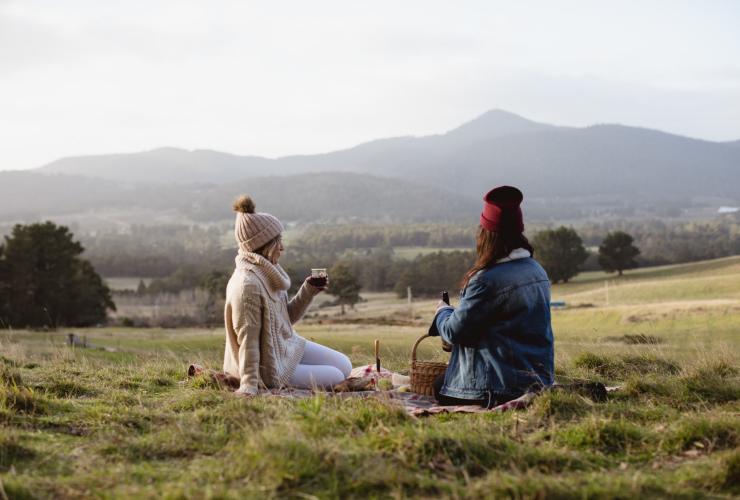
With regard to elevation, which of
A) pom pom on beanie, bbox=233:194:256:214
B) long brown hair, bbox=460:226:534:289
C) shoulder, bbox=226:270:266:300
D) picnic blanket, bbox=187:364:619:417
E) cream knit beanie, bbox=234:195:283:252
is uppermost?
pom pom on beanie, bbox=233:194:256:214

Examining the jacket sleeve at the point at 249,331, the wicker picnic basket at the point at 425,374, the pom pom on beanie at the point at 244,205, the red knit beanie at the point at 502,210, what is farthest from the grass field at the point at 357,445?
the pom pom on beanie at the point at 244,205

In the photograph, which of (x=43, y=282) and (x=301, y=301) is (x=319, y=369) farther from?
(x=43, y=282)

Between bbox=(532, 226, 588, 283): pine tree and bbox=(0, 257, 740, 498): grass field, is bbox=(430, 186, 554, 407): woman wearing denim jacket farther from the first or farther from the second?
bbox=(532, 226, 588, 283): pine tree

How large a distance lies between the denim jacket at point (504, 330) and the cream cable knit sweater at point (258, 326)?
6.25ft

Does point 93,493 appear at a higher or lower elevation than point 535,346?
lower

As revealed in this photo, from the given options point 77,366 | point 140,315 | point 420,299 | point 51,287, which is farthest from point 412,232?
point 77,366

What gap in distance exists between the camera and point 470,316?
6504 mm

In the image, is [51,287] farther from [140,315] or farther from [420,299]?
[420,299]

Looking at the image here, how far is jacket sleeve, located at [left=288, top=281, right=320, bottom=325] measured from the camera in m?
8.14

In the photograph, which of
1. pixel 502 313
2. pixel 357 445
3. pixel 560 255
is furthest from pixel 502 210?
pixel 560 255

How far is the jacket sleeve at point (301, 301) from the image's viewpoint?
8141mm

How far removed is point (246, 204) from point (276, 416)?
9.99ft

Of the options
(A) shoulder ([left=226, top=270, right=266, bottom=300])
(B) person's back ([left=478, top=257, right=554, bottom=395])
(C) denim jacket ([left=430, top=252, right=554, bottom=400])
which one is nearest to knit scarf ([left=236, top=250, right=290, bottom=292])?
(A) shoulder ([left=226, top=270, right=266, bottom=300])

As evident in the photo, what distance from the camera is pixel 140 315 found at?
285 ft
